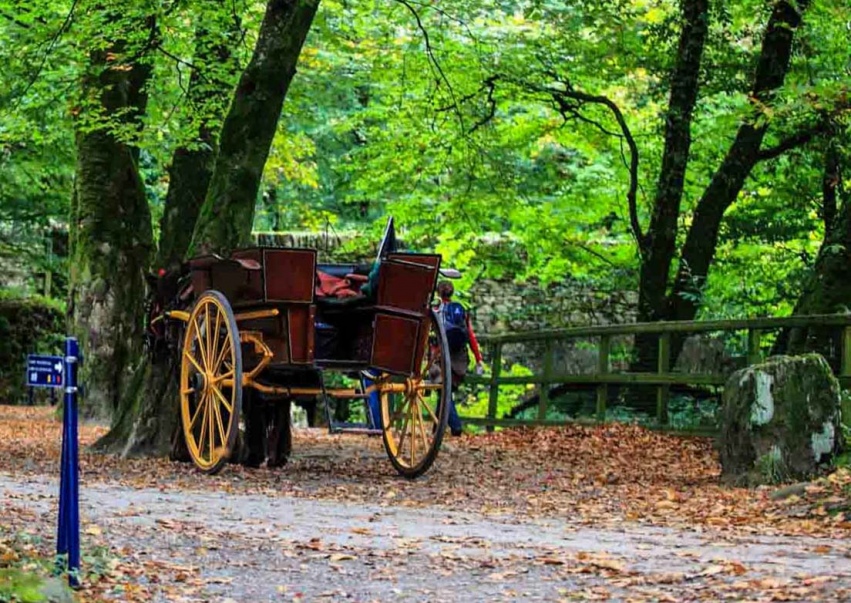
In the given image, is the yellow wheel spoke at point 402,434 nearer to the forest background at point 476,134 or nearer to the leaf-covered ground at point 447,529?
the leaf-covered ground at point 447,529

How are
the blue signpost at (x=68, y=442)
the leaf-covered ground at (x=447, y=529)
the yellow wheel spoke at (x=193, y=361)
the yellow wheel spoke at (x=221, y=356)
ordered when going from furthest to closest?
1. the yellow wheel spoke at (x=193, y=361)
2. the yellow wheel spoke at (x=221, y=356)
3. the leaf-covered ground at (x=447, y=529)
4. the blue signpost at (x=68, y=442)

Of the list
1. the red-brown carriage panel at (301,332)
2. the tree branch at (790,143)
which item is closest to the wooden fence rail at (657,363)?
the tree branch at (790,143)

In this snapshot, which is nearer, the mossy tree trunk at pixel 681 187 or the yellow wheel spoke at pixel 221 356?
the yellow wheel spoke at pixel 221 356

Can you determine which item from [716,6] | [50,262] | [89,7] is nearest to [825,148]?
[716,6]

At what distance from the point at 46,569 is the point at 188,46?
470 inches

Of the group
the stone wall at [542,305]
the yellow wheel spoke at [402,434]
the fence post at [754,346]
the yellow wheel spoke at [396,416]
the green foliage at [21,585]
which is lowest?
the green foliage at [21,585]

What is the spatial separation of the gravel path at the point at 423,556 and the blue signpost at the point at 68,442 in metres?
0.25

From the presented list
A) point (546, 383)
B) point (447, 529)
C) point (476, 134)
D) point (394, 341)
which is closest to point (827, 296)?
point (546, 383)

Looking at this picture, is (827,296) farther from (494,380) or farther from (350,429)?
(494,380)

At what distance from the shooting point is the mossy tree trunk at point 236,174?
41.7ft

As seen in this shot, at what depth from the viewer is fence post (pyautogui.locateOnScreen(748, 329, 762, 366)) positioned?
13242mm

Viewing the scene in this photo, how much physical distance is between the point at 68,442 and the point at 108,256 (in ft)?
43.7

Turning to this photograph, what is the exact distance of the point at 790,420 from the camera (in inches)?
399

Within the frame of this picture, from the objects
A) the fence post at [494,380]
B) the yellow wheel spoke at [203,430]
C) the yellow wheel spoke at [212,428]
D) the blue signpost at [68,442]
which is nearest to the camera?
the blue signpost at [68,442]
